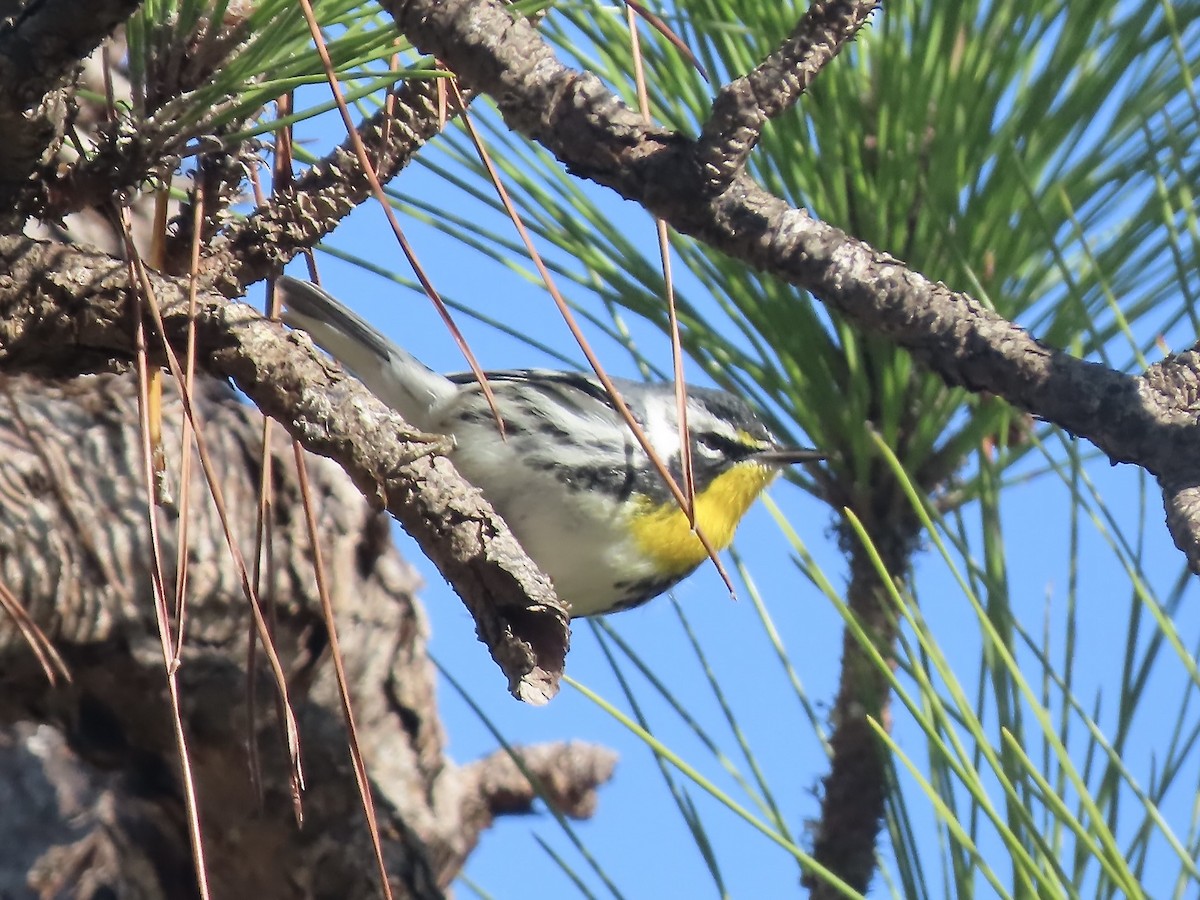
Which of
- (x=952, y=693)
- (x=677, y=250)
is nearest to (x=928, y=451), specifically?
(x=677, y=250)

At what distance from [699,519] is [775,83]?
1213mm

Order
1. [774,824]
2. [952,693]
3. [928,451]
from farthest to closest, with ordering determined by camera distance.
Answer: [928,451] < [774,824] < [952,693]

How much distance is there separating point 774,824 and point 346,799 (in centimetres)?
41

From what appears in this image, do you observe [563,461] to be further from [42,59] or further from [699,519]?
[42,59]

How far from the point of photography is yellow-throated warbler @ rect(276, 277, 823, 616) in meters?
1.57

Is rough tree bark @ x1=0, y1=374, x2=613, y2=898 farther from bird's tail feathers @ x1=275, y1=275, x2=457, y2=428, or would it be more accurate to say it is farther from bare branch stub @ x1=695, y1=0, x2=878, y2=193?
bare branch stub @ x1=695, y1=0, x2=878, y2=193

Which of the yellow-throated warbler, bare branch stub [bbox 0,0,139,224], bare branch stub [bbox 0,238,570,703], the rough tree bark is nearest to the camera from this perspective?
bare branch stub [bbox 0,0,139,224]

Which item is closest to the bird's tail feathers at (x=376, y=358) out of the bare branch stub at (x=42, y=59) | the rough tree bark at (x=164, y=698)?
the rough tree bark at (x=164, y=698)

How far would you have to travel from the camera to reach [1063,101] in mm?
1101

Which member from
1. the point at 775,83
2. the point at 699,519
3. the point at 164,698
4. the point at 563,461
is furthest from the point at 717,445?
the point at 775,83

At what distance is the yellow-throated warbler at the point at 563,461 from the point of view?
1572 mm

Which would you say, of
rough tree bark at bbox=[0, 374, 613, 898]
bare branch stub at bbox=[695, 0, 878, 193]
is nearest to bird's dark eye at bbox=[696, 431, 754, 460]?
rough tree bark at bbox=[0, 374, 613, 898]

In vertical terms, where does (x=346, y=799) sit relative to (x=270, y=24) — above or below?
below

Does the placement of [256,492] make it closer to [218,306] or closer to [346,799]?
[346,799]
